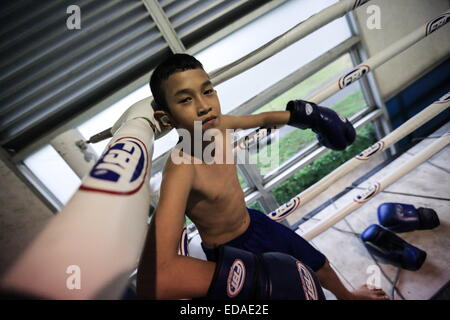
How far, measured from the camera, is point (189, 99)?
0.80m

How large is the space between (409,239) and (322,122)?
979 millimetres

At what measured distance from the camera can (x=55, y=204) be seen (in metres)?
1.77

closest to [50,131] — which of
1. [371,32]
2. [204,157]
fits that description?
[204,157]

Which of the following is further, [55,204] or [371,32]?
[371,32]

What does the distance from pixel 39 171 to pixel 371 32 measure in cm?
308

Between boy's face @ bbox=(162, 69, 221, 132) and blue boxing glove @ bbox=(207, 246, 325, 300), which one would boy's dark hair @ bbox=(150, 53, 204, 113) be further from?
blue boxing glove @ bbox=(207, 246, 325, 300)

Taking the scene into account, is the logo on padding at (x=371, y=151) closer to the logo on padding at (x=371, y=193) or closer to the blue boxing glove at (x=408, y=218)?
the logo on padding at (x=371, y=193)

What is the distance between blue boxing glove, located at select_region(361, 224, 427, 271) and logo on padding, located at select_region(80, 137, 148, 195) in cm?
146

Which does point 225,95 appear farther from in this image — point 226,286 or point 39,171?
point 226,286

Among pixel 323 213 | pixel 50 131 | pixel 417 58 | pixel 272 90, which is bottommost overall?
pixel 323 213

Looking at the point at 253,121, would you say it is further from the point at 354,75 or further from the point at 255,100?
the point at 255,100

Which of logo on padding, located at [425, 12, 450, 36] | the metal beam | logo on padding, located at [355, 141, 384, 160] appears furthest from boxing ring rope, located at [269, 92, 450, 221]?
the metal beam

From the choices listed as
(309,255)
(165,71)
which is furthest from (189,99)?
(309,255)

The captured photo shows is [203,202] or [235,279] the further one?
[203,202]
